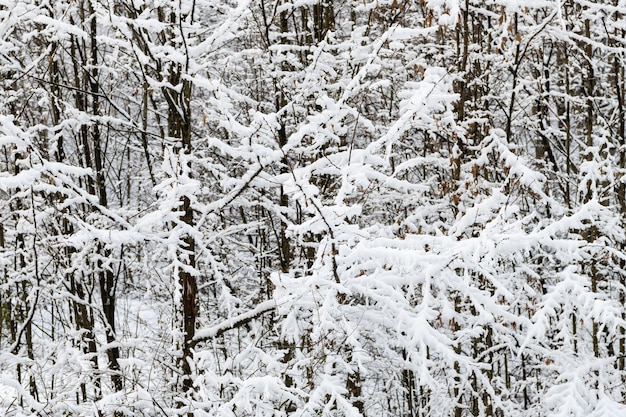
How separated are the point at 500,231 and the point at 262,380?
5.82ft

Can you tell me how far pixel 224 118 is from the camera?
491 cm

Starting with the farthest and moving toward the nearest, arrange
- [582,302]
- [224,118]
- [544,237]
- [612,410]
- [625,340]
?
[625,340] < [612,410] < [224,118] < [582,302] < [544,237]

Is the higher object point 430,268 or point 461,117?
point 461,117

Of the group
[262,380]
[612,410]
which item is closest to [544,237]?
[262,380]

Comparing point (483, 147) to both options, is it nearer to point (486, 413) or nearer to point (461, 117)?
point (461, 117)

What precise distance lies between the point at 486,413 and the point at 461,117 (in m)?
3.02

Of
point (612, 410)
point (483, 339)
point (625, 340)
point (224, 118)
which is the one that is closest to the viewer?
point (224, 118)

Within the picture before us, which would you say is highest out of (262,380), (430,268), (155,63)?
(155,63)

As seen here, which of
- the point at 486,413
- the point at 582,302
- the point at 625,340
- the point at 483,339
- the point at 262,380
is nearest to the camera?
the point at 262,380

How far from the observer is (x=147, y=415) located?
18.0ft

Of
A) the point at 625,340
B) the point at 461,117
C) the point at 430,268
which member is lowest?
the point at 625,340

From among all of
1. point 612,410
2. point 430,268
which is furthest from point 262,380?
point 612,410

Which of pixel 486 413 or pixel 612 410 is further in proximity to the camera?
pixel 486 413

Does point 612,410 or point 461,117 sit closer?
point 612,410
